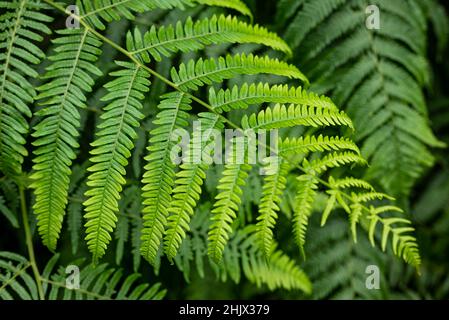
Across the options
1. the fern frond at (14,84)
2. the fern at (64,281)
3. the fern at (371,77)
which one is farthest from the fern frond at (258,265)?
the fern frond at (14,84)

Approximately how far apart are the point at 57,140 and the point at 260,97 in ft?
1.74

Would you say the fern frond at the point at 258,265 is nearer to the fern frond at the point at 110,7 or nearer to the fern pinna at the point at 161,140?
the fern pinna at the point at 161,140

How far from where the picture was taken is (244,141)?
1188 millimetres

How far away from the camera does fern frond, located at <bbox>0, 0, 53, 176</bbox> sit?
1.20 metres

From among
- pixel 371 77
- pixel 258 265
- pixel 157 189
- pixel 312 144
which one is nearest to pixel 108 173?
pixel 157 189

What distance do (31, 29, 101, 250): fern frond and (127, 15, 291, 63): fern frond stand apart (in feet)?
0.46

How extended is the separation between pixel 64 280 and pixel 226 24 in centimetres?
101

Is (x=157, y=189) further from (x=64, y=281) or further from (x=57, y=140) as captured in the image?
(x=64, y=281)

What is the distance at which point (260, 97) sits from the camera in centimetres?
122

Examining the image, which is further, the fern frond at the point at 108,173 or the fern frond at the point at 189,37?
the fern frond at the point at 189,37

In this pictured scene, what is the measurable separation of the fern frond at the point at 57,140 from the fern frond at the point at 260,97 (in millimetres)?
323

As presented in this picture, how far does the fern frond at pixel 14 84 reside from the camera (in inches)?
47.4

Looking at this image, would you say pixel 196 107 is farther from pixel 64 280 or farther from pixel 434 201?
pixel 434 201

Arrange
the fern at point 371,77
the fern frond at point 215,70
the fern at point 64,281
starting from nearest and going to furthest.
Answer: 1. the fern frond at point 215,70
2. the fern at point 64,281
3. the fern at point 371,77
